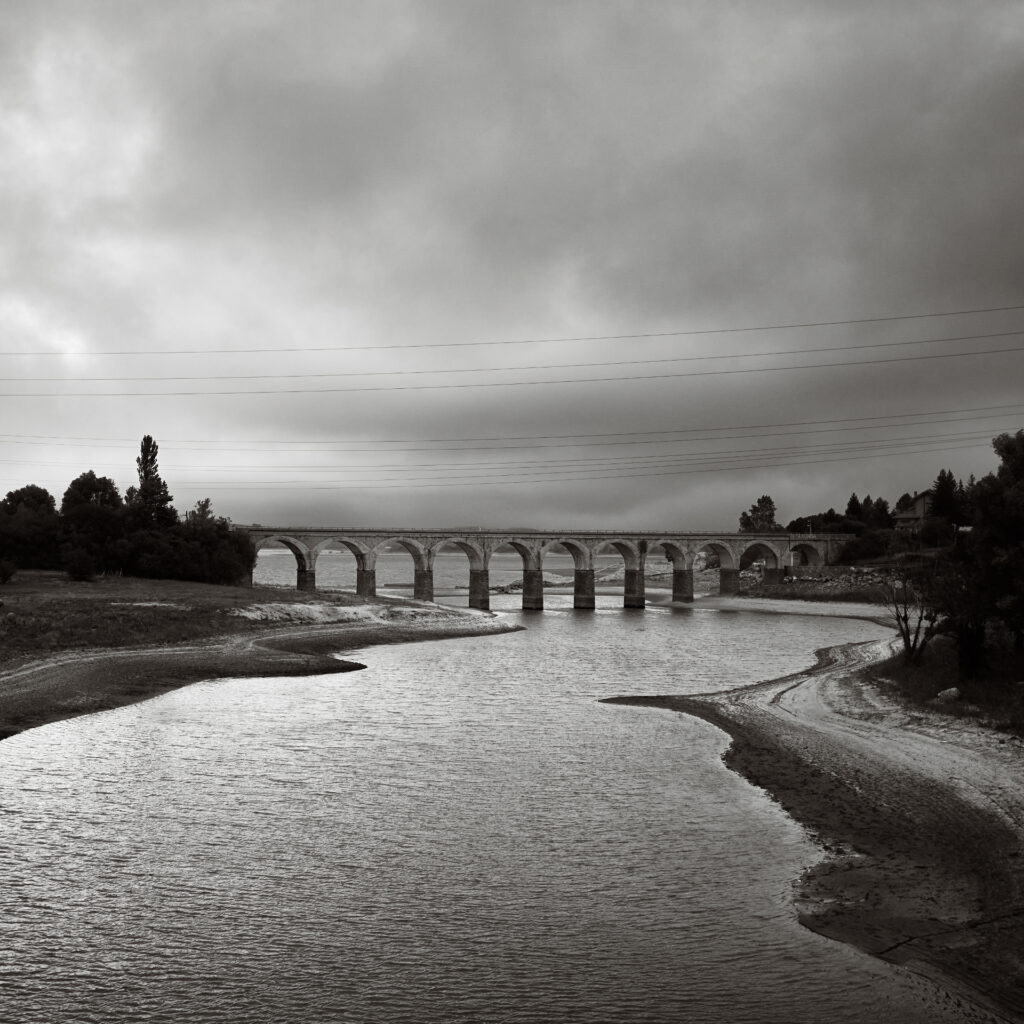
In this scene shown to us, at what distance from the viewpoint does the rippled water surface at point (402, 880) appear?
10781 millimetres

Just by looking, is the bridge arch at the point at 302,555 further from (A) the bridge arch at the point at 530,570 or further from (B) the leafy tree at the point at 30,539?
(B) the leafy tree at the point at 30,539

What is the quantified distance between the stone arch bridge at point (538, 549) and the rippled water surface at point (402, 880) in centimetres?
8147

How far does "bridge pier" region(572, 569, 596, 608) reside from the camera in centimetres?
11869

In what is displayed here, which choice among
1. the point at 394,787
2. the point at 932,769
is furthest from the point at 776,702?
the point at 394,787

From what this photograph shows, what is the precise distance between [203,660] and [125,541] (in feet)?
130

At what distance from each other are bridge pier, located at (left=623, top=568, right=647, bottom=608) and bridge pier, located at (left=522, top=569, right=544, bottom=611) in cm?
1408

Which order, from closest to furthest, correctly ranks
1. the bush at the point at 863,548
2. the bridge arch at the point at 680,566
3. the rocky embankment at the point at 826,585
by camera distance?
the rocky embankment at the point at 826,585
the bridge arch at the point at 680,566
the bush at the point at 863,548

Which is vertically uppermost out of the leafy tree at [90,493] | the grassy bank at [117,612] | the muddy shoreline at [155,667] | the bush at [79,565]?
the leafy tree at [90,493]

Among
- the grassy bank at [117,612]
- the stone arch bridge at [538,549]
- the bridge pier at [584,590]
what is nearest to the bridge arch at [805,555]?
the stone arch bridge at [538,549]

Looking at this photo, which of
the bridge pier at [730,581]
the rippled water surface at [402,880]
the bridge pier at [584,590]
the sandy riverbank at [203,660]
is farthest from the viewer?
the bridge pier at [730,581]

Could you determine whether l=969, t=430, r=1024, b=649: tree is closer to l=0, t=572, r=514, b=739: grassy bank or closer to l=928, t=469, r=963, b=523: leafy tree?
l=0, t=572, r=514, b=739: grassy bank

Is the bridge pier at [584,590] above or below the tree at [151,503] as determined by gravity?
below

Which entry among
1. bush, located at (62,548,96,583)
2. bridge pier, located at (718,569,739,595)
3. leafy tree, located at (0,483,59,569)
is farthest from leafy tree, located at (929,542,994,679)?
bridge pier, located at (718,569,739,595)

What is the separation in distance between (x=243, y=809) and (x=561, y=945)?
28.1ft
